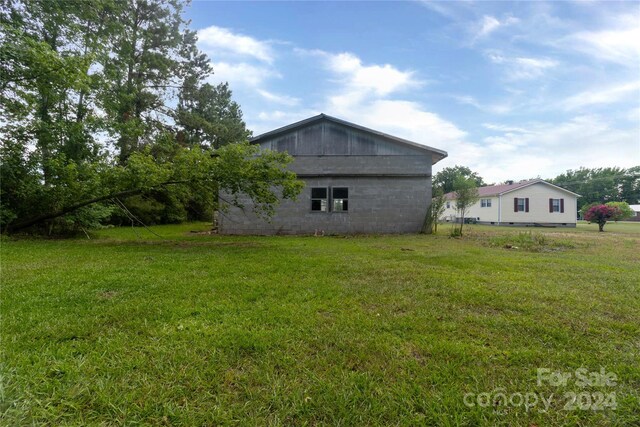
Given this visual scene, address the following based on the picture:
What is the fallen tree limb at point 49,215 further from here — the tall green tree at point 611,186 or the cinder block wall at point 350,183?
the tall green tree at point 611,186

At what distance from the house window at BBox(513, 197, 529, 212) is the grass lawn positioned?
22726 millimetres

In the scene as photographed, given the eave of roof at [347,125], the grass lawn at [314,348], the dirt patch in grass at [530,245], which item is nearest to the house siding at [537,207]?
the eave of roof at [347,125]

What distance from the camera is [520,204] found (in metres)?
23.8

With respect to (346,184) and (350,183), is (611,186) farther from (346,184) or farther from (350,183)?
(346,184)

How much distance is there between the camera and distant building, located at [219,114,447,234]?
1238 centimetres

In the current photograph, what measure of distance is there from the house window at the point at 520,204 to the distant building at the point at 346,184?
53.8ft

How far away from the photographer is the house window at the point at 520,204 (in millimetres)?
23656

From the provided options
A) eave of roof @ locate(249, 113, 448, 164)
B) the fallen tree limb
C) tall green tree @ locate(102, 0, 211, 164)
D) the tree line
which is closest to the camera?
the tree line

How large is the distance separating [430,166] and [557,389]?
11.5 m

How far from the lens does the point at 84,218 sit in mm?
10211

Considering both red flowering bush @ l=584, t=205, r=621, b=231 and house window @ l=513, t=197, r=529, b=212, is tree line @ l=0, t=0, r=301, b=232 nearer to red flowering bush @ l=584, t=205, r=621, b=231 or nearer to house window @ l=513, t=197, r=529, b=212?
red flowering bush @ l=584, t=205, r=621, b=231

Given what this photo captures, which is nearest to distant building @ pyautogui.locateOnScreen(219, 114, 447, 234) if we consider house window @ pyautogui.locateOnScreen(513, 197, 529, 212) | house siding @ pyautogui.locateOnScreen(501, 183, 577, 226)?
house siding @ pyautogui.locateOnScreen(501, 183, 577, 226)

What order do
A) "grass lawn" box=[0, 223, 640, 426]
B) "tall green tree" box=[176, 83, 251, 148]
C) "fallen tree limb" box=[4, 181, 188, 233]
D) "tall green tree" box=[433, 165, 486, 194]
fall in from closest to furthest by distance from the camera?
"grass lawn" box=[0, 223, 640, 426] < "fallen tree limb" box=[4, 181, 188, 233] < "tall green tree" box=[176, 83, 251, 148] < "tall green tree" box=[433, 165, 486, 194]

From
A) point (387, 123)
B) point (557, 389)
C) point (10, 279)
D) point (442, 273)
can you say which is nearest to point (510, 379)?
point (557, 389)
